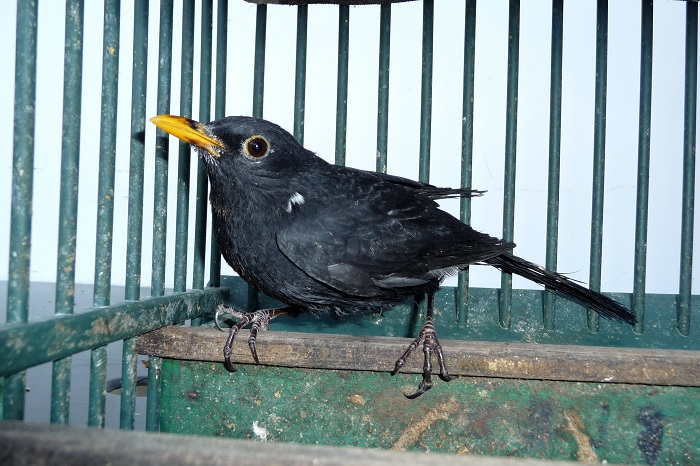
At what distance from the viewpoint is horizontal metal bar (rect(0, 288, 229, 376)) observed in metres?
1.40

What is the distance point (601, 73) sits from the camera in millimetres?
2721

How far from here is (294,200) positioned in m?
2.29

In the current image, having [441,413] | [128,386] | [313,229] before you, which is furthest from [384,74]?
[128,386]

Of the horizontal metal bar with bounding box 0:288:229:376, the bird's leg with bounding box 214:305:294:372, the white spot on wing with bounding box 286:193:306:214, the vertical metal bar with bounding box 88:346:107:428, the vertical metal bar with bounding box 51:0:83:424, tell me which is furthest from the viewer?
the white spot on wing with bounding box 286:193:306:214

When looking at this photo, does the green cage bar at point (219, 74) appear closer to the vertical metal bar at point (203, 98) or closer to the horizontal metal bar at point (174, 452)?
the vertical metal bar at point (203, 98)

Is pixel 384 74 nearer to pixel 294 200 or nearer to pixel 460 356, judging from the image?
pixel 294 200

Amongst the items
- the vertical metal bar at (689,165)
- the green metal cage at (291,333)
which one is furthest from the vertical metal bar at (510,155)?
the vertical metal bar at (689,165)

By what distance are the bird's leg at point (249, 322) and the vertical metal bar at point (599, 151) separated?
4.45 feet

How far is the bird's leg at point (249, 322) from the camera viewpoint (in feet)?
6.40

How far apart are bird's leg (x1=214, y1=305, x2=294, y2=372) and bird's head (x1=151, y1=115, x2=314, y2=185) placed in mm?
511

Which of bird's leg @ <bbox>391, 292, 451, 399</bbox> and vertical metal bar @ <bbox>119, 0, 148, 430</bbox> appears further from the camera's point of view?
vertical metal bar @ <bbox>119, 0, 148, 430</bbox>

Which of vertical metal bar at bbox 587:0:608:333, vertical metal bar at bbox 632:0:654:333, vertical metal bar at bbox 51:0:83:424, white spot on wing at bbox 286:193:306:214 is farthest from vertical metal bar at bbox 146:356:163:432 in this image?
vertical metal bar at bbox 632:0:654:333

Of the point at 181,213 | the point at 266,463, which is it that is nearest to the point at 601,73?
the point at 181,213

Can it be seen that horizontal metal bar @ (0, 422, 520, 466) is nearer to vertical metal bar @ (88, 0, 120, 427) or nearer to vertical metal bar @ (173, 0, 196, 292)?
vertical metal bar @ (88, 0, 120, 427)
